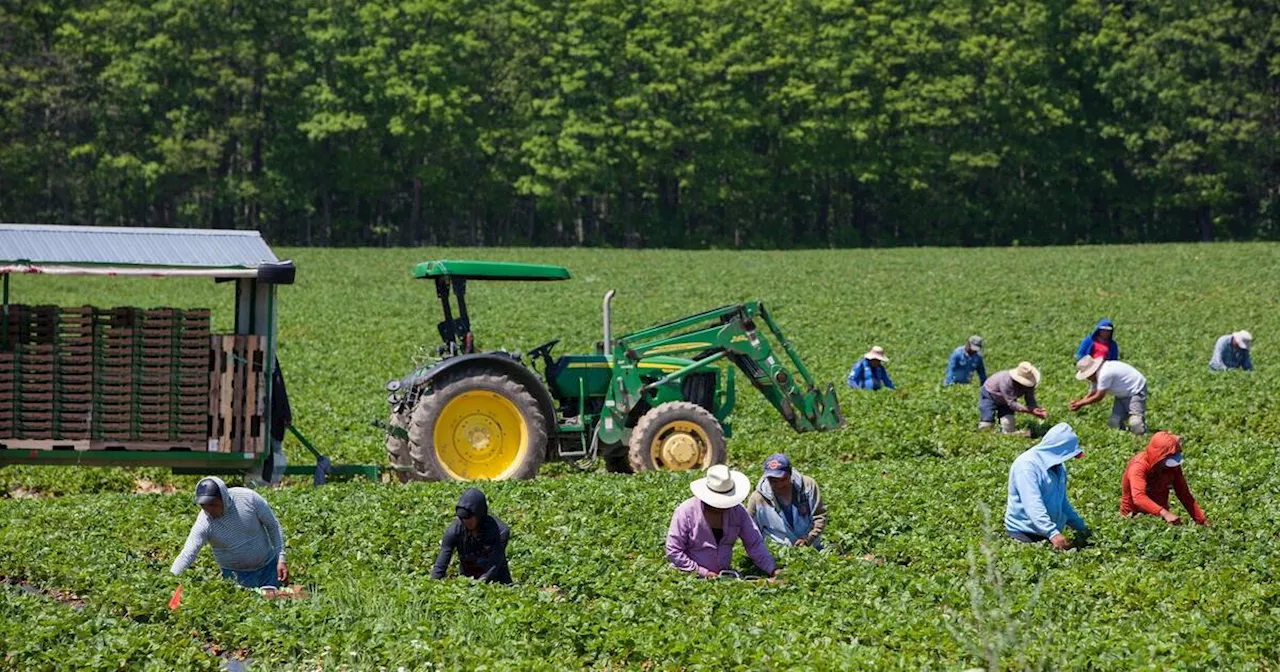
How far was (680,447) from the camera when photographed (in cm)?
1741

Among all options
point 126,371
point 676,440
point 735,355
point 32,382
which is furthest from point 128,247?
point 735,355

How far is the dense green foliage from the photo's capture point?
7856cm

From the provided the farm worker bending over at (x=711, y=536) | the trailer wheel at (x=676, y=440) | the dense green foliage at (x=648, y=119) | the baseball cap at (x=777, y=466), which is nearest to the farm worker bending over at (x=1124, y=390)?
the trailer wheel at (x=676, y=440)

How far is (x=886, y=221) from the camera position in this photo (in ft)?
289

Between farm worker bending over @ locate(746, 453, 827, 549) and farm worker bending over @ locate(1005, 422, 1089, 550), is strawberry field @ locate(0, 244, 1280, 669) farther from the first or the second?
farm worker bending over @ locate(746, 453, 827, 549)

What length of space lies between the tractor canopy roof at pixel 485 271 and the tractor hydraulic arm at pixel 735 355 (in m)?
1.39

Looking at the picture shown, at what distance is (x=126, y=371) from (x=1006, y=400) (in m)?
11.4

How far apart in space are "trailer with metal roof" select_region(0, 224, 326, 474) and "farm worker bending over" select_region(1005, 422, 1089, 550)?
6.94m

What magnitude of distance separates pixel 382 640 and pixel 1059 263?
46.0m

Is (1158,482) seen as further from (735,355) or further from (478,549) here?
(735,355)

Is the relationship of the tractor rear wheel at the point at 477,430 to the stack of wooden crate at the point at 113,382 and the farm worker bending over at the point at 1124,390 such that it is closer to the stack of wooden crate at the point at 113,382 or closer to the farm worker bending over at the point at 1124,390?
the stack of wooden crate at the point at 113,382

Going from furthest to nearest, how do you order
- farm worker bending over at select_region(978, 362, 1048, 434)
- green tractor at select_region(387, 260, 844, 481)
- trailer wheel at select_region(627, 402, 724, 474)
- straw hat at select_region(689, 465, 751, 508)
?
farm worker bending over at select_region(978, 362, 1048, 434), trailer wheel at select_region(627, 402, 724, 474), green tractor at select_region(387, 260, 844, 481), straw hat at select_region(689, 465, 751, 508)

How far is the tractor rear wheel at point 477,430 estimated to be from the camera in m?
16.7

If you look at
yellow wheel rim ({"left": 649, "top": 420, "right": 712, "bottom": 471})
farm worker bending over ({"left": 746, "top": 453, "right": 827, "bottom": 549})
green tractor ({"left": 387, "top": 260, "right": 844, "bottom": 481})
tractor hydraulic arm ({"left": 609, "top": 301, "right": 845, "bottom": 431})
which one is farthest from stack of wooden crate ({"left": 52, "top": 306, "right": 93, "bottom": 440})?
farm worker bending over ({"left": 746, "top": 453, "right": 827, "bottom": 549})
